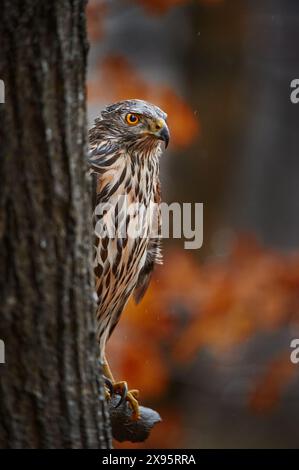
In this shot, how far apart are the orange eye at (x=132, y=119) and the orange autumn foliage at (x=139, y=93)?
1434 mm

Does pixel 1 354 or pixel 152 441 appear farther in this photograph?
pixel 152 441

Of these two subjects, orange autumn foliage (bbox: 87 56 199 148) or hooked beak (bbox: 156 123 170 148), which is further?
orange autumn foliage (bbox: 87 56 199 148)

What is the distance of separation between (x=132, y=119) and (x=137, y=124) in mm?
34

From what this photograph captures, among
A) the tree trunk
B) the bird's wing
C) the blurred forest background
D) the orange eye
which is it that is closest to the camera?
the tree trunk

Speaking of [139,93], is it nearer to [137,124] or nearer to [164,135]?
[137,124]

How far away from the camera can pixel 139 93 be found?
14.7ft

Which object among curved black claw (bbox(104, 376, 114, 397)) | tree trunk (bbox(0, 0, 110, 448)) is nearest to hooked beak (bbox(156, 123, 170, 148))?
curved black claw (bbox(104, 376, 114, 397))

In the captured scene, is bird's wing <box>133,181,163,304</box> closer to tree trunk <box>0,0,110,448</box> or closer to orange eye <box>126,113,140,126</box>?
orange eye <box>126,113,140,126</box>

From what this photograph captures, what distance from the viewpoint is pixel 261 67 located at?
4.96 meters

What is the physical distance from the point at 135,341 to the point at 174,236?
696 mm

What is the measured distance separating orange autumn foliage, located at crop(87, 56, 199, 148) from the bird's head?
4.57ft

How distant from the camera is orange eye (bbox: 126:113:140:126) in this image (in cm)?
294
